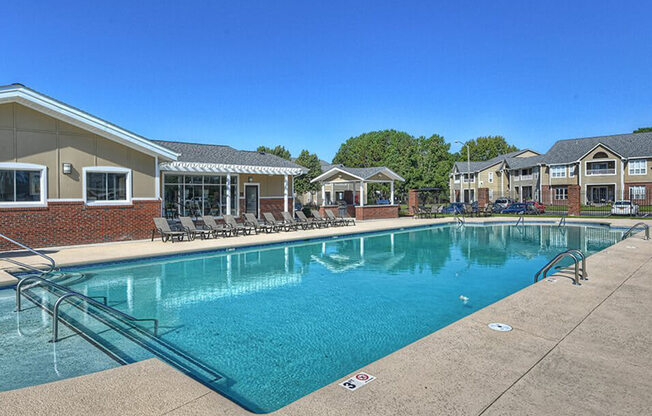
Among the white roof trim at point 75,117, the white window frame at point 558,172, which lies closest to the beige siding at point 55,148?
the white roof trim at point 75,117

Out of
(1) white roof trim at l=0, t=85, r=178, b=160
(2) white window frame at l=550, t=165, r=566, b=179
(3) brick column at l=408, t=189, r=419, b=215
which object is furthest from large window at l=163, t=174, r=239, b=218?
(2) white window frame at l=550, t=165, r=566, b=179

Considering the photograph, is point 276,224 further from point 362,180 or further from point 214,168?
point 362,180

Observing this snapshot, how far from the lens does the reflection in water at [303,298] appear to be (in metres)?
5.25

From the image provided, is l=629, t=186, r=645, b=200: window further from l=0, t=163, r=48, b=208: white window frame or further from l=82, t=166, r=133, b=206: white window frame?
l=0, t=163, r=48, b=208: white window frame

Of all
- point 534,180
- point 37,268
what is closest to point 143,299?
point 37,268

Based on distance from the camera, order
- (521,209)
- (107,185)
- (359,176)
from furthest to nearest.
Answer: (521,209), (359,176), (107,185)

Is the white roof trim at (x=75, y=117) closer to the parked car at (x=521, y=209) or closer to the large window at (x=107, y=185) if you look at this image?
the large window at (x=107, y=185)

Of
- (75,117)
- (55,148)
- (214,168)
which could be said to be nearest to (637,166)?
(214,168)

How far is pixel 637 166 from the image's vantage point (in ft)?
134

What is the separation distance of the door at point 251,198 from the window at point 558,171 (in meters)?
38.6

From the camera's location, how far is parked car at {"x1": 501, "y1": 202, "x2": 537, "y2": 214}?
3199cm

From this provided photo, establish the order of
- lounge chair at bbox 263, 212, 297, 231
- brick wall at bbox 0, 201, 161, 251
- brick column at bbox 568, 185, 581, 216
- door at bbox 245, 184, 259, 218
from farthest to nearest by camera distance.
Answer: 1. brick column at bbox 568, 185, 581, 216
2. door at bbox 245, 184, 259, 218
3. lounge chair at bbox 263, 212, 297, 231
4. brick wall at bbox 0, 201, 161, 251

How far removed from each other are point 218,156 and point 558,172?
4095 cm

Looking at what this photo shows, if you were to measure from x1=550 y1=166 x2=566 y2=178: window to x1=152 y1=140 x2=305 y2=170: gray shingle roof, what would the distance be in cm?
3648
